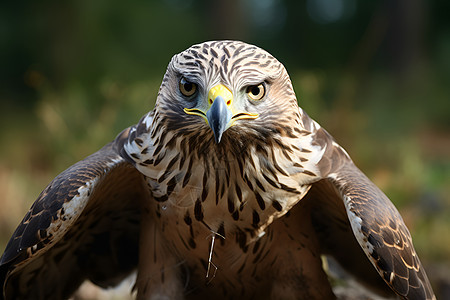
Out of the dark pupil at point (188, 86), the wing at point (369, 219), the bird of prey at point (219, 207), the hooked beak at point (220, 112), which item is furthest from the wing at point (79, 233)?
the wing at point (369, 219)

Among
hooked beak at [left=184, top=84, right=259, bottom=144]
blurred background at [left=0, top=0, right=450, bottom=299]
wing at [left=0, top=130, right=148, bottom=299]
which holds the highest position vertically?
hooked beak at [left=184, top=84, right=259, bottom=144]

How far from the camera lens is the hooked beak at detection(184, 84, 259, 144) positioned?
235cm

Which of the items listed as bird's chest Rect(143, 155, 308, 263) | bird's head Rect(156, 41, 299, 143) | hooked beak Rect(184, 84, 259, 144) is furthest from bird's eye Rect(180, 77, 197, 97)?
bird's chest Rect(143, 155, 308, 263)

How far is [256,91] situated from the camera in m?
2.61

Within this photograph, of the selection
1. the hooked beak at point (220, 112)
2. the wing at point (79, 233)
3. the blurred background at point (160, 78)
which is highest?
the hooked beak at point (220, 112)

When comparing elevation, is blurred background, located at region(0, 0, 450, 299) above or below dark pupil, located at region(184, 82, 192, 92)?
below

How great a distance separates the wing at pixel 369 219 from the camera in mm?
2768

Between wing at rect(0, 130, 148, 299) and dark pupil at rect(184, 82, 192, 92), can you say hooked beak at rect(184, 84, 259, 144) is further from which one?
wing at rect(0, 130, 148, 299)

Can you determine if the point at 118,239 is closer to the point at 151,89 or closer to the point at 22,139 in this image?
the point at 151,89

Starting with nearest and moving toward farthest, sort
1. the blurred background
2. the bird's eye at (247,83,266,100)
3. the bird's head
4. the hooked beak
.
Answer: the hooked beak < the bird's head < the bird's eye at (247,83,266,100) < the blurred background

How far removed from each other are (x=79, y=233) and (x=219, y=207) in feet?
3.07

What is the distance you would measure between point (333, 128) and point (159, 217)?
4148 mm

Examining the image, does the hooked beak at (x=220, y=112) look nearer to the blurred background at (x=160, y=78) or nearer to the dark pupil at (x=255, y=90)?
the dark pupil at (x=255, y=90)

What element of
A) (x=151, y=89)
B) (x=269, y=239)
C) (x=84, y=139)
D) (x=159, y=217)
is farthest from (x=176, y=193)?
(x=151, y=89)
